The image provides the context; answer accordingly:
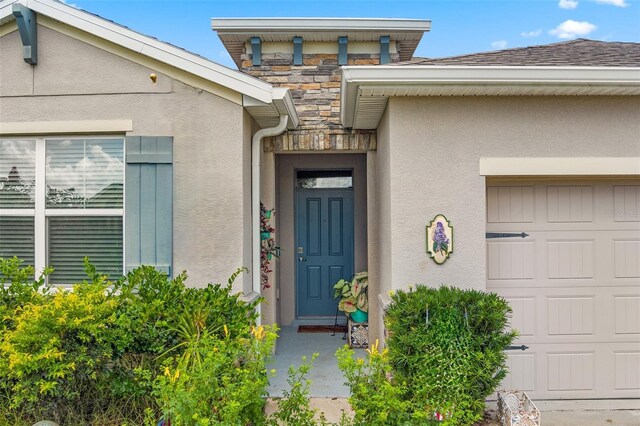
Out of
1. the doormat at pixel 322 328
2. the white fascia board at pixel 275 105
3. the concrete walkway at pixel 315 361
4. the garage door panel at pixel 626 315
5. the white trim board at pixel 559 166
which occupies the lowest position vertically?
the concrete walkway at pixel 315 361

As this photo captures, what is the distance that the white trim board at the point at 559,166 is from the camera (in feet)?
14.8

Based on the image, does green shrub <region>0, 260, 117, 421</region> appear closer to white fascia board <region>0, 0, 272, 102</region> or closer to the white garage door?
white fascia board <region>0, 0, 272, 102</region>

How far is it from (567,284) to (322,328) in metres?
3.89

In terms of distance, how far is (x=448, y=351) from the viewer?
12.3 ft

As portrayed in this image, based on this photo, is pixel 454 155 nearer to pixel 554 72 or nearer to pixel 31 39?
pixel 554 72

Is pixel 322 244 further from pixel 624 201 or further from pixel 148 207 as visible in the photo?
pixel 624 201

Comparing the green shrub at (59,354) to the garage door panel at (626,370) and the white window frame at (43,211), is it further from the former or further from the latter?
the garage door panel at (626,370)

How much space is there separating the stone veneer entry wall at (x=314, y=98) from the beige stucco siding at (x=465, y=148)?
1.60m

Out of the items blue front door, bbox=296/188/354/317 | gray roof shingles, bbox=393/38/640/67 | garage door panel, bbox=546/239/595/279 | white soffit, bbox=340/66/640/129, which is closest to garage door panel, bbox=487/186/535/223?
garage door panel, bbox=546/239/595/279

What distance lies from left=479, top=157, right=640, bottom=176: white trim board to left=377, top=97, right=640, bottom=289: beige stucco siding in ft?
0.19

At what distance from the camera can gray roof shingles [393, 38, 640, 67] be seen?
4.46 m

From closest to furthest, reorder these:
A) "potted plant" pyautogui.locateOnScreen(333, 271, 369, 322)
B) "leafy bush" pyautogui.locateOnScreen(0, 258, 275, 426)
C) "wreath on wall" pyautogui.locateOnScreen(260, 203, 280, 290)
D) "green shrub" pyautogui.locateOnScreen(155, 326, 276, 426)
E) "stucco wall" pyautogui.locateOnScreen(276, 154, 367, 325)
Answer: "green shrub" pyautogui.locateOnScreen(155, 326, 276, 426)
"leafy bush" pyautogui.locateOnScreen(0, 258, 275, 426)
"wreath on wall" pyautogui.locateOnScreen(260, 203, 280, 290)
"potted plant" pyautogui.locateOnScreen(333, 271, 369, 322)
"stucco wall" pyautogui.locateOnScreen(276, 154, 367, 325)

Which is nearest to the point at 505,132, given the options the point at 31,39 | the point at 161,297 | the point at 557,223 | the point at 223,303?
the point at 557,223

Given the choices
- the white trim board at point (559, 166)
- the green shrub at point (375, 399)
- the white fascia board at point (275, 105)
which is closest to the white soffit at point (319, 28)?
the white fascia board at point (275, 105)
